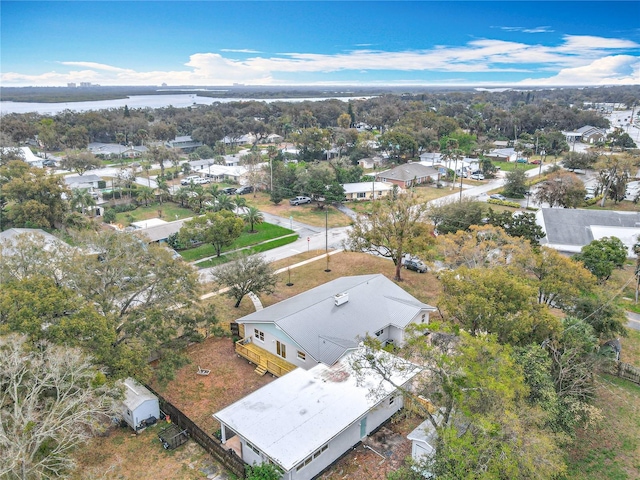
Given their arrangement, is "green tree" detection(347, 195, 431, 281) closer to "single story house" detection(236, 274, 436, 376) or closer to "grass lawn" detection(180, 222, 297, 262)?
"single story house" detection(236, 274, 436, 376)

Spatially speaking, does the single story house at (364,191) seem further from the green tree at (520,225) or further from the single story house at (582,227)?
the green tree at (520,225)

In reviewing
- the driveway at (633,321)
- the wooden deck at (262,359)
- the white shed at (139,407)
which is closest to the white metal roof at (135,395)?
the white shed at (139,407)

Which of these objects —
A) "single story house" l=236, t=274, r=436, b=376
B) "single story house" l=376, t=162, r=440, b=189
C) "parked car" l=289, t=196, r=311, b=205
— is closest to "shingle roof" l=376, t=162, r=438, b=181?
"single story house" l=376, t=162, r=440, b=189

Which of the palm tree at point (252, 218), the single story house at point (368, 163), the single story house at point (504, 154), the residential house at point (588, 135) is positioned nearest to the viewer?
the palm tree at point (252, 218)

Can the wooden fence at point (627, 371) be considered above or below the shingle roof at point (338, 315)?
below

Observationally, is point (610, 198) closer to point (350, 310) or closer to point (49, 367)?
point (350, 310)

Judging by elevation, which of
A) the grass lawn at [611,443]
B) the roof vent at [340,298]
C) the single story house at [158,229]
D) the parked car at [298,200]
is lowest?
the grass lawn at [611,443]

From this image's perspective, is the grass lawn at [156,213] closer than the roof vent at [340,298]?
No
